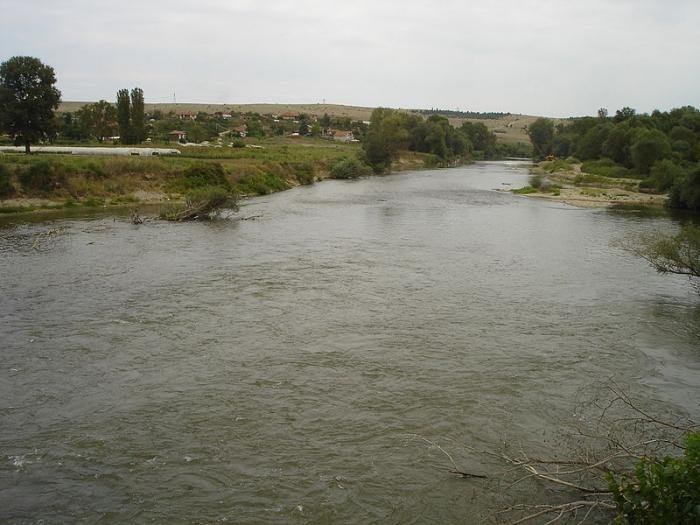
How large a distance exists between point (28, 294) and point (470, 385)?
14.3m

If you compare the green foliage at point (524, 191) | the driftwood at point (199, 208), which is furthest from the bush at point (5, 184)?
the green foliage at point (524, 191)

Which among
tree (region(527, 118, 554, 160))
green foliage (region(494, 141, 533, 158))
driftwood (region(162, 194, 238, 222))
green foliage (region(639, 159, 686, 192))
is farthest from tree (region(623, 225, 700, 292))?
green foliage (region(494, 141, 533, 158))

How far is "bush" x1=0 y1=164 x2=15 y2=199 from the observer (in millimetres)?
34688

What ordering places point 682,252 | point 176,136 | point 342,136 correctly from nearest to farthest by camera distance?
1. point 682,252
2. point 176,136
3. point 342,136

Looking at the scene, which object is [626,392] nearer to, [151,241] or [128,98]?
[151,241]

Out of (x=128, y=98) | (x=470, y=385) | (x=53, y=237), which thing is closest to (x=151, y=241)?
(x=53, y=237)

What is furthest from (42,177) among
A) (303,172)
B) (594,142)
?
(594,142)

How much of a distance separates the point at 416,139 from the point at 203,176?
→ 63.0m

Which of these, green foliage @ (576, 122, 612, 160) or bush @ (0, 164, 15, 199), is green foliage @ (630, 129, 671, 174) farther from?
bush @ (0, 164, 15, 199)

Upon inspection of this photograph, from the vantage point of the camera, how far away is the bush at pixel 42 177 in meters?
36.3

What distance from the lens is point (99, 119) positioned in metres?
82.1

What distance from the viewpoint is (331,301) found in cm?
1828

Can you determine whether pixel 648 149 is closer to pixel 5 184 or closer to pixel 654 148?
pixel 654 148

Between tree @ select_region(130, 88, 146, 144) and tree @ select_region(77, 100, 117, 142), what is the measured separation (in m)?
13.0
